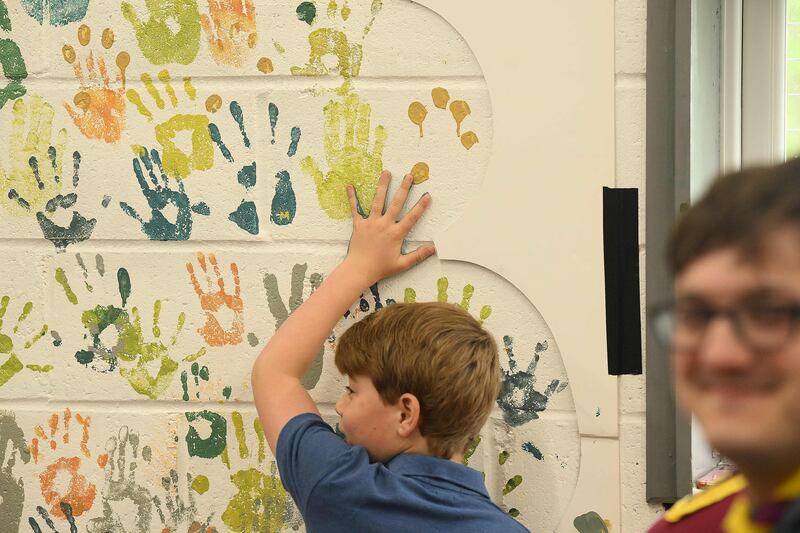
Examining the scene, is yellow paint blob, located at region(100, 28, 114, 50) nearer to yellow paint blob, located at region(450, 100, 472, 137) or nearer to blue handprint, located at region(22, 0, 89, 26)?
blue handprint, located at region(22, 0, 89, 26)

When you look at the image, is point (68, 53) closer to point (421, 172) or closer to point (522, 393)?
point (421, 172)

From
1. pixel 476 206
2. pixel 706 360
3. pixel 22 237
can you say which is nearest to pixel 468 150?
pixel 476 206

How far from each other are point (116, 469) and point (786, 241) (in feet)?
4.45

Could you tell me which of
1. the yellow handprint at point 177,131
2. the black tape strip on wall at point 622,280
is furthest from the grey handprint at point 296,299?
the black tape strip on wall at point 622,280

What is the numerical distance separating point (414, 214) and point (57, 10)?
0.69 m

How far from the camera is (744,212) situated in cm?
51

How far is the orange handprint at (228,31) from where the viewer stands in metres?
1.56

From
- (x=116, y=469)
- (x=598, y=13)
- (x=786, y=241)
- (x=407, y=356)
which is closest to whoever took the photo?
(x=786, y=241)

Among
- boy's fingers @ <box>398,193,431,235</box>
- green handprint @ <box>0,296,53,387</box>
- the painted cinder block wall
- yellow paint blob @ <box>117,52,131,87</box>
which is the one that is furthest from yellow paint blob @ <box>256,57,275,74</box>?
green handprint @ <box>0,296,53,387</box>

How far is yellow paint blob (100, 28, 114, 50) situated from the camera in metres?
1.58

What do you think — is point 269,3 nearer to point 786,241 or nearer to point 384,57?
point 384,57

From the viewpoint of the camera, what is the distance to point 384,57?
1.52 meters

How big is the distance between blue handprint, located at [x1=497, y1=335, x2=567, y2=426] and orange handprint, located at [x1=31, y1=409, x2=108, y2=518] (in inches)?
26.7

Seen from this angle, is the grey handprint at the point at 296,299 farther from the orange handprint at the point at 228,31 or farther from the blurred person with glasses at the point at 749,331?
the blurred person with glasses at the point at 749,331
